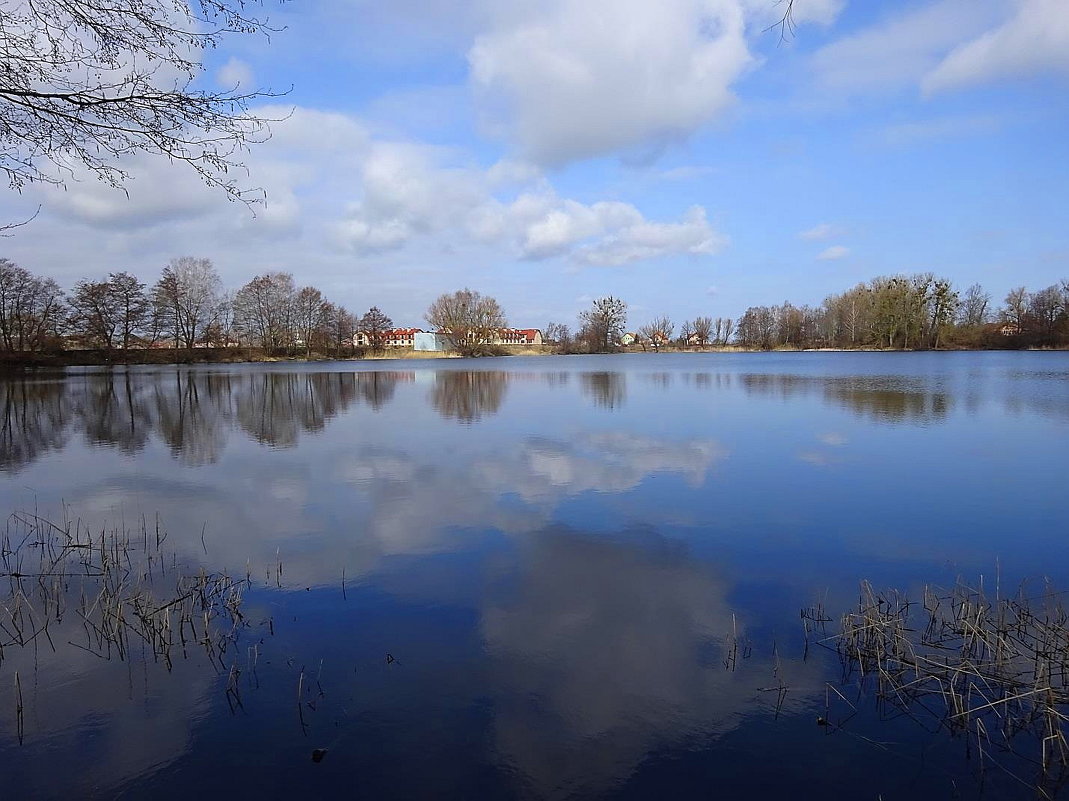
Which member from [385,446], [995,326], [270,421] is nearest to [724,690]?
[385,446]

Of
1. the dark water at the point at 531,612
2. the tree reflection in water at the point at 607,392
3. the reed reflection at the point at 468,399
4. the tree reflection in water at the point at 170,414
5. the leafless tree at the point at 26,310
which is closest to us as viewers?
the dark water at the point at 531,612

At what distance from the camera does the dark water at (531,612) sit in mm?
3904

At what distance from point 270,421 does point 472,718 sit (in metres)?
18.7

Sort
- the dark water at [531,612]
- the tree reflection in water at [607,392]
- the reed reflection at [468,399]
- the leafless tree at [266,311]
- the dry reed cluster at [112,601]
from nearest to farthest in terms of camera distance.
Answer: the dark water at [531,612]
the dry reed cluster at [112,601]
the reed reflection at [468,399]
the tree reflection in water at [607,392]
the leafless tree at [266,311]

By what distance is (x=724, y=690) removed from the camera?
4.61 m

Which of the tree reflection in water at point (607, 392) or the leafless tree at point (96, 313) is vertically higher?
the leafless tree at point (96, 313)

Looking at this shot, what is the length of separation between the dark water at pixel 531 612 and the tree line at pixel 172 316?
55448mm

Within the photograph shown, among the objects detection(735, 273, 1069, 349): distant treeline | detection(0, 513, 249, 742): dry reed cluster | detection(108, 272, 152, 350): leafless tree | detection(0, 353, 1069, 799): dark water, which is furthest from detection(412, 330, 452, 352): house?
detection(0, 513, 249, 742): dry reed cluster

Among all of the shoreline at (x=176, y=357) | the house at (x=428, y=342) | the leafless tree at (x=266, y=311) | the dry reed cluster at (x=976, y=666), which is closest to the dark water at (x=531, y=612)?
the dry reed cluster at (x=976, y=666)

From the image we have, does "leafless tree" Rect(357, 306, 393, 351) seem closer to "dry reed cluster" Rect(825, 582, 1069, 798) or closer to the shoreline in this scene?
the shoreline

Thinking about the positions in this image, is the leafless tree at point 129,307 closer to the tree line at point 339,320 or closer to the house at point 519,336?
the tree line at point 339,320

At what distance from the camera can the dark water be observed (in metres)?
3.90

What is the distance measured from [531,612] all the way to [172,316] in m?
78.0

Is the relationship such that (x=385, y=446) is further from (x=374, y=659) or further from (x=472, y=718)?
(x=472, y=718)
